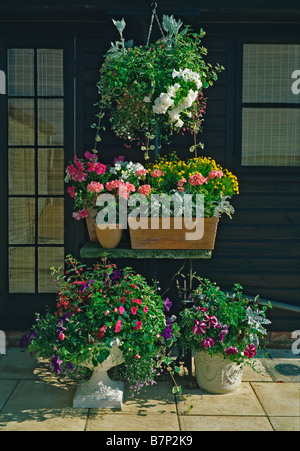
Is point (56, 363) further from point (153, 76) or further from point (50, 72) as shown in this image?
point (50, 72)

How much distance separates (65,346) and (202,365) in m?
1.08

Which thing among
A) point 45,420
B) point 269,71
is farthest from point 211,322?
point 269,71

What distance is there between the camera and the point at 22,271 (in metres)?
5.34

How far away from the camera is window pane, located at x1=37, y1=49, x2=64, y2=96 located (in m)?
5.16

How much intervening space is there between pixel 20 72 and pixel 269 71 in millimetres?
2413

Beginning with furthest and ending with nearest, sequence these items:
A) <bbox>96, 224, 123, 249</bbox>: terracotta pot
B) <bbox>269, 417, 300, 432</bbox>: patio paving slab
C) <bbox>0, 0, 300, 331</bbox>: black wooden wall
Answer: <bbox>0, 0, 300, 331</bbox>: black wooden wall
<bbox>96, 224, 123, 249</bbox>: terracotta pot
<bbox>269, 417, 300, 432</bbox>: patio paving slab

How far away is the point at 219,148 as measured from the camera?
17.2ft

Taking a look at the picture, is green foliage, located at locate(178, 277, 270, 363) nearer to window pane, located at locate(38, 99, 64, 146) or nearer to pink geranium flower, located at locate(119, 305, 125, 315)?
pink geranium flower, located at locate(119, 305, 125, 315)

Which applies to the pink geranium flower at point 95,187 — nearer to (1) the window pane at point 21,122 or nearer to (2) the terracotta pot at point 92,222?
(2) the terracotta pot at point 92,222

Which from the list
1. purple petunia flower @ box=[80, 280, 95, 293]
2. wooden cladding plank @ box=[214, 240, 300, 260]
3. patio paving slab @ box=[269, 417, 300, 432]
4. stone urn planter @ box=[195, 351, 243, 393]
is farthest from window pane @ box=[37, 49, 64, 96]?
patio paving slab @ box=[269, 417, 300, 432]

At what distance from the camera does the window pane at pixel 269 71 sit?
523cm

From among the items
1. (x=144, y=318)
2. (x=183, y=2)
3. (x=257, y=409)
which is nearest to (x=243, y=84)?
(x=183, y=2)

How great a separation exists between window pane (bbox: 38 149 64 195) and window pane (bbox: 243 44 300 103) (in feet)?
6.33

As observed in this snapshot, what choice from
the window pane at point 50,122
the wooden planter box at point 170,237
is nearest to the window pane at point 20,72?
the window pane at point 50,122
